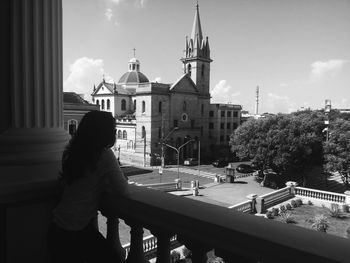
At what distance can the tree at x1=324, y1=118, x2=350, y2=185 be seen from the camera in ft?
81.7

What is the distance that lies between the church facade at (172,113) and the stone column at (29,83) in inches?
1468

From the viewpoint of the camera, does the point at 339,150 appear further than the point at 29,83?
Yes

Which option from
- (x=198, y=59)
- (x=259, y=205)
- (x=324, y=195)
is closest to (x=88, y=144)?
(x=259, y=205)

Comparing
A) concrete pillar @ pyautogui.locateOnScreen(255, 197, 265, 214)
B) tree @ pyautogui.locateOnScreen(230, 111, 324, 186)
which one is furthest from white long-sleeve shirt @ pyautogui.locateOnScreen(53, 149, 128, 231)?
tree @ pyautogui.locateOnScreen(230, 111, 324, 186)

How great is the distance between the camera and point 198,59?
49.0 meters

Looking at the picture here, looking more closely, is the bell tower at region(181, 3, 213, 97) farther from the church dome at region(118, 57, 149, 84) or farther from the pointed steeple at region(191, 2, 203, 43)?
the church dome at region(118, 57, 149, 84)

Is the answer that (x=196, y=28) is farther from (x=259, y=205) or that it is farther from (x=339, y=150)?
(x=259, y=205)

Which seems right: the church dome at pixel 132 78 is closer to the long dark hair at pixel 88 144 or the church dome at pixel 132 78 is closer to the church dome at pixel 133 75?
the church dome at pixel 133 75

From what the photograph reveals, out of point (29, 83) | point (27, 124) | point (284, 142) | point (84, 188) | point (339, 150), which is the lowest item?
point (339, 150)

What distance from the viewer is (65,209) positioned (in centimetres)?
231

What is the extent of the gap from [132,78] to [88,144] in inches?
2139

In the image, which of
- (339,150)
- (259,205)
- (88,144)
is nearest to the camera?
(88,144)

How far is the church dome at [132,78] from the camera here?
55219 millimetres

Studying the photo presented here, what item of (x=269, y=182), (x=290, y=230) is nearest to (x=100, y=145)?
(x=290, y=230)
